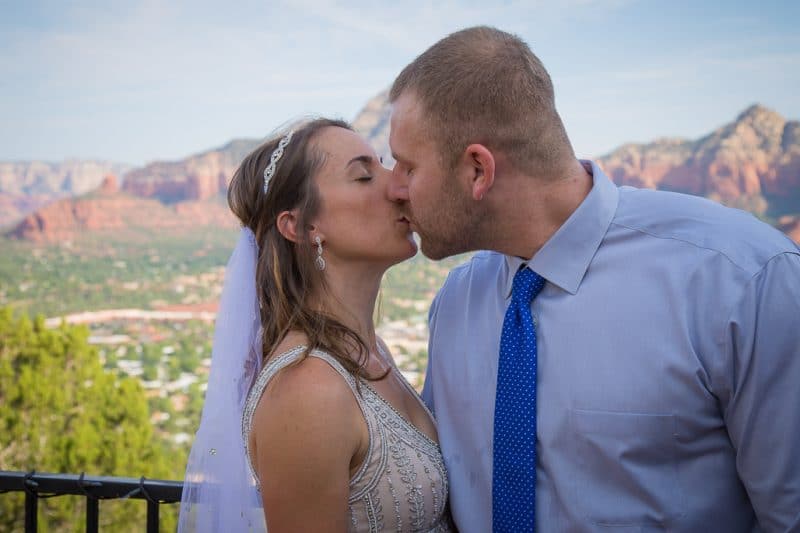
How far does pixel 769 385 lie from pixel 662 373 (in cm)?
21

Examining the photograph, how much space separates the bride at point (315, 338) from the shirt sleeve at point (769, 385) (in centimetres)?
81

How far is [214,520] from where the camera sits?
2.21 meters

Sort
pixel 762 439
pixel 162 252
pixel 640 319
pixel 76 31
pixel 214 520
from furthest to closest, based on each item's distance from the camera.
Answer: pixel 76 31, pixel 162 252, pixel 214 520, pixel 640 319, pixel 762 439

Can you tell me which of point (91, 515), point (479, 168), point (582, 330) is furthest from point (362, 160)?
point (91, 515)

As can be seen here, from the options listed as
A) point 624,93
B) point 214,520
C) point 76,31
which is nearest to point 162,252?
point 76,31

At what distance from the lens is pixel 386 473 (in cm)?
195

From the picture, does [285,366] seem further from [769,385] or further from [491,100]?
[769,385]

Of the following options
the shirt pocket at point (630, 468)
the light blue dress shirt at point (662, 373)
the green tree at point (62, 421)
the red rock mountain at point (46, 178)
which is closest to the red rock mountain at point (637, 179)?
the red rock mountain at point (46, 178)

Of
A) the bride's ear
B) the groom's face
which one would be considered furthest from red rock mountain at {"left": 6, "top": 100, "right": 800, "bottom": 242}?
the groom's face

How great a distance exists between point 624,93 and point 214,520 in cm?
5820

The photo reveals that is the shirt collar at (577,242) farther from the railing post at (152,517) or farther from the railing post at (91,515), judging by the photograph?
the railing post at (91,515)

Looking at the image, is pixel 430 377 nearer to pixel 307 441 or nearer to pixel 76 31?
pixel 307 441

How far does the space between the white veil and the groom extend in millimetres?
616

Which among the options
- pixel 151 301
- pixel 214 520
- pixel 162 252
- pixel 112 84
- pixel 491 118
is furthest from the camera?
pixel 112 84
